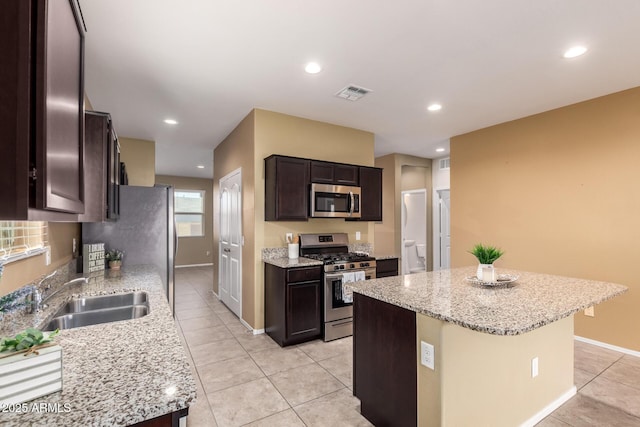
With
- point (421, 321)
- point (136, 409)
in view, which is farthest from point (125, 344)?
point (421, 321)

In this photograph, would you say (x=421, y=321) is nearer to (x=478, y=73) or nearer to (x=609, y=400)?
(x=609, y=400)

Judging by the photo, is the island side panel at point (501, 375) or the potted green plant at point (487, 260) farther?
the potted green plant at point (487, 260)

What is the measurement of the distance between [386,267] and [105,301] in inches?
125

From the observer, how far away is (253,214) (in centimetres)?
386

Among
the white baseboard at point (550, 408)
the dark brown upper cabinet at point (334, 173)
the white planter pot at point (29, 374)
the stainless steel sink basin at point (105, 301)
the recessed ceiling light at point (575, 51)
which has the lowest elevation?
the white baseboard at point (550, 408)

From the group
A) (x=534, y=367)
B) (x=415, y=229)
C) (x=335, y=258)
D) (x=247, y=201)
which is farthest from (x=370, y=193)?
(x=415, y=229)

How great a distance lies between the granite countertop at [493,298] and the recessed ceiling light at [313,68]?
192 cm

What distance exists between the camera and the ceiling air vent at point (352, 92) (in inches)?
127

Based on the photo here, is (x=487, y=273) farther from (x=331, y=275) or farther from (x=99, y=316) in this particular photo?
(x=99, y=316)

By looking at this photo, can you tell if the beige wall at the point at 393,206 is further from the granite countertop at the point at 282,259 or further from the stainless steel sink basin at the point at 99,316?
the stainless steel sink basin at the point at 99,316

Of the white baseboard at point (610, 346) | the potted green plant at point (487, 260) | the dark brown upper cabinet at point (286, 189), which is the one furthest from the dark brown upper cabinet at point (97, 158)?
the white baseboard at point (610, 346)

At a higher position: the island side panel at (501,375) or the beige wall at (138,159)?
the beige wall at (138,159)

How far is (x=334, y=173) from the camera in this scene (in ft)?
13.5

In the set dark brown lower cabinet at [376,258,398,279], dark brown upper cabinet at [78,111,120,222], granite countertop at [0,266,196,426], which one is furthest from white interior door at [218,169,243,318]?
granite countertop at [0,266,196,426]
